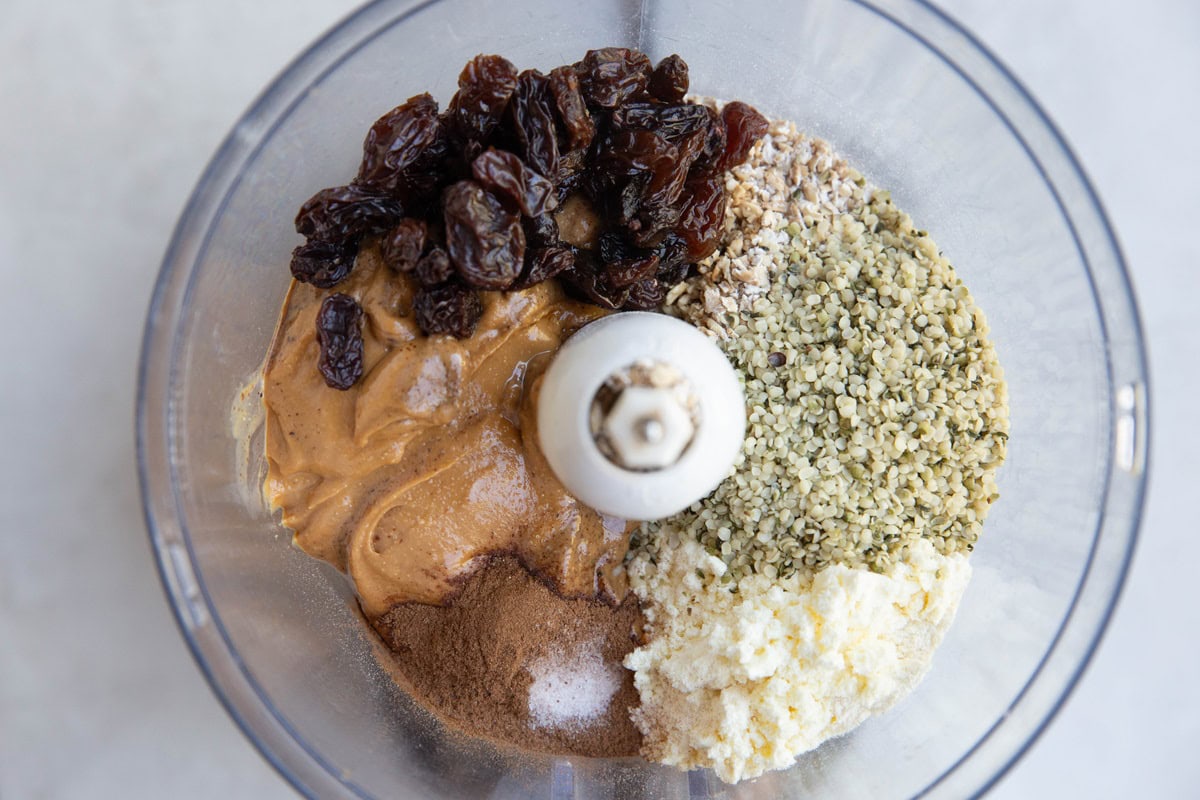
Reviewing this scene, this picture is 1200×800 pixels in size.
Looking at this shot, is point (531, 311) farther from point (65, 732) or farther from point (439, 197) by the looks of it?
point (65, 732)

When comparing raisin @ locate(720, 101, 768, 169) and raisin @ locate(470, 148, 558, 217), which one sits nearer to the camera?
raisin @ locate(470, 148, 558, 217)

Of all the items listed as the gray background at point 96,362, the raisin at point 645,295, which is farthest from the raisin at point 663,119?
the gray background at point 96,362

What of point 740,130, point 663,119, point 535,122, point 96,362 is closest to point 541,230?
point 535,122

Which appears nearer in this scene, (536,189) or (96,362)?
(536,189)

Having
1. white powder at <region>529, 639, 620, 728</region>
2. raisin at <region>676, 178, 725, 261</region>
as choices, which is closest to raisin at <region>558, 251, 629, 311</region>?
raisin at <region>676, 178, 725, 261</region>

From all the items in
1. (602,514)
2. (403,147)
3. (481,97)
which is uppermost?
(481,97)

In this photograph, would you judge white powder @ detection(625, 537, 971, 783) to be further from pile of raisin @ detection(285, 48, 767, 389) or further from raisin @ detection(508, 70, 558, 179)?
raisin @ detection(508, 70, 558, 179)

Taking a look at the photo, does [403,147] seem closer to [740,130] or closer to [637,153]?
[637,153]
